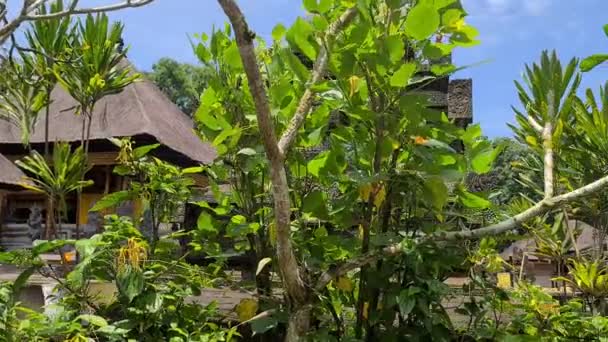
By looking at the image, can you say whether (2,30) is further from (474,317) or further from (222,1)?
(474,317)

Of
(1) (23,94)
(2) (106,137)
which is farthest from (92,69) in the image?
(2) (106,137)

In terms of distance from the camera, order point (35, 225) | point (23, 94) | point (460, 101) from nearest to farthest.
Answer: point (460, 101) → point (23, 94) → point (35, 225)

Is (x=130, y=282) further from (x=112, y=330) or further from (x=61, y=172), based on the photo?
(x=61, y=172)

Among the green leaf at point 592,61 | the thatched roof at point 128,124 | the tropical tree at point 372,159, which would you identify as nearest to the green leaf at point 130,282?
the tropical tree at point 372,159

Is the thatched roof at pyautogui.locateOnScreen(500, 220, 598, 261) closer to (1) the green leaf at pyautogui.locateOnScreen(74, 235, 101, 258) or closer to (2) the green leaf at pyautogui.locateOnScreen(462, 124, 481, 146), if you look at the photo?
(2) the green leaf at pyautogui.locateOnScreen(462, 124, 481, 146)

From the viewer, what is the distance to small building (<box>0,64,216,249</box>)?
40.1ft

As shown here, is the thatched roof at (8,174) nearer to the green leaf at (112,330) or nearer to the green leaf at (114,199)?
the green leaf at (114,199)

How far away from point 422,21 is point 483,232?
656 millimetres

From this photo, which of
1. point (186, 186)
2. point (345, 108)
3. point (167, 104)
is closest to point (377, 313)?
point (345, 108)

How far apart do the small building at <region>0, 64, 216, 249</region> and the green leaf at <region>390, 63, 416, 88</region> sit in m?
9.93

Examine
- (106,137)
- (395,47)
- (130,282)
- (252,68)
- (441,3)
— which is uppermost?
(106,137)

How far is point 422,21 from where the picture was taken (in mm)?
1807

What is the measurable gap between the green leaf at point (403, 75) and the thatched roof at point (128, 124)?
10304mm

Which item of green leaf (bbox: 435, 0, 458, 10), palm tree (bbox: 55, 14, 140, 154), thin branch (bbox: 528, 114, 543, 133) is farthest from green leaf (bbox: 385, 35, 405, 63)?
palm tree (bbox: 55, 14, 140, 154)
